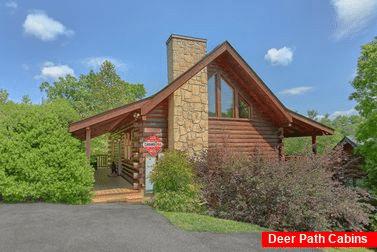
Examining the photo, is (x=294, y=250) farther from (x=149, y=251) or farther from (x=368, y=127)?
(x=368, y=127)

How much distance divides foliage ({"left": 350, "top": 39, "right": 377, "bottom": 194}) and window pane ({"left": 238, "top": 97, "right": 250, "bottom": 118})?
7.21 metres

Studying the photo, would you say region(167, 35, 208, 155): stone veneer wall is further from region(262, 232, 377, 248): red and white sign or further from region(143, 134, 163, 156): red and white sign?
region(262, 232, 377, 248): red and white sign

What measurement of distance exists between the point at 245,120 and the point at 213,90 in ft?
7.82

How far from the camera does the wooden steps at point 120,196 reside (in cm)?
920

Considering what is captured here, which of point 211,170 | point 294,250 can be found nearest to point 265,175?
point 211,170

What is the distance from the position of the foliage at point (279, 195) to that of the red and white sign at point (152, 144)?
92.6 inches

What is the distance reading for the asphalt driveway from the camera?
5.04 metres

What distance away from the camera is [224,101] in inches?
475

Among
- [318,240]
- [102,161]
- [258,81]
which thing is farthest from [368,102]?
[102,161]

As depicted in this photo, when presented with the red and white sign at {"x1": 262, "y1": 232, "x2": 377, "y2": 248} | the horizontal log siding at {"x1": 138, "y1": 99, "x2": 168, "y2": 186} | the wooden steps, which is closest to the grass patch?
the red and white sign at {"x1": 262, "y1": 232, "x2": 377, "y2": 248}

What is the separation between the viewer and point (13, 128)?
28.4 ft

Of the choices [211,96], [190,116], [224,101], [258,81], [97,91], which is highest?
[97,91]

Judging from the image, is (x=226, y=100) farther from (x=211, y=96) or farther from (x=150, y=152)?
(x=150, y=152)

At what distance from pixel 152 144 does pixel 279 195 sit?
5.23m
